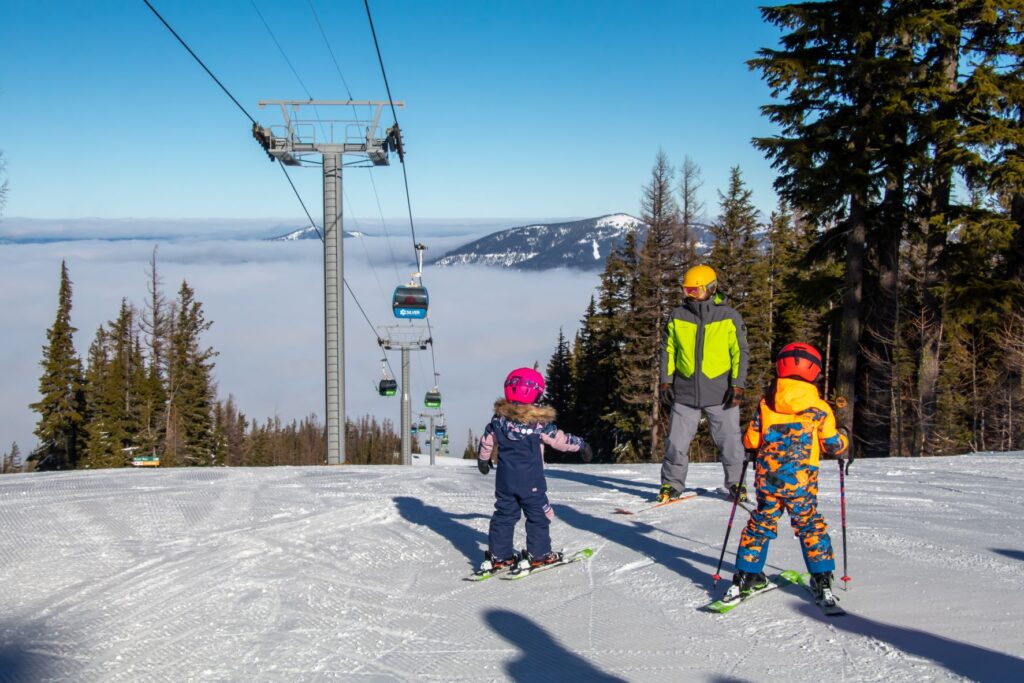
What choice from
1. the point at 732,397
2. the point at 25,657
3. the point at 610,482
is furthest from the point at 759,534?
the point at 610,482

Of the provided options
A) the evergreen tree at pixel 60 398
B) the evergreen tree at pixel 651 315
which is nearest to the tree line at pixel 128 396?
the evergreen tree at pixel 60 398

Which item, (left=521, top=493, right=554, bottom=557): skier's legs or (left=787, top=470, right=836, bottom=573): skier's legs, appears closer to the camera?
(left=787, top=470, right=836, bottom=573): skier's legs

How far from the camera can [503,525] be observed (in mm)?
5871

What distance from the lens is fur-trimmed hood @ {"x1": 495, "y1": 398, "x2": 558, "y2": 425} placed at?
5.68 meters

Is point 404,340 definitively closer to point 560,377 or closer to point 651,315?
point 651,315

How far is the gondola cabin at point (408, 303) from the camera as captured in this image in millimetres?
30922

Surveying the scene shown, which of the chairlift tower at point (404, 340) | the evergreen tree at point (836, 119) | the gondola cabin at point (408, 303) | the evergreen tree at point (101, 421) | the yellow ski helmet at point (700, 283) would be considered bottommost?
the evergreen tree at point (101, 421)

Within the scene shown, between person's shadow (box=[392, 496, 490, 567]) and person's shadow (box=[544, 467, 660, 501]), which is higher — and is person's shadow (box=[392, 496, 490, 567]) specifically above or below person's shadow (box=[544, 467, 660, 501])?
below

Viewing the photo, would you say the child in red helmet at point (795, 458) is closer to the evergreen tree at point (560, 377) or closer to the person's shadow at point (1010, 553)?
the person's shadow at point (1010, 553)

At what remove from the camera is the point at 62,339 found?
5428 cm

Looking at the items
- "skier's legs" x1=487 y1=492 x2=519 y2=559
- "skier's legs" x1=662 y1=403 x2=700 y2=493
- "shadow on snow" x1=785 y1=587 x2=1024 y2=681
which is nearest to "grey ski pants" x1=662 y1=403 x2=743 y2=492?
"skier's legs" x1=662 y1=403 x2=700 y2=493

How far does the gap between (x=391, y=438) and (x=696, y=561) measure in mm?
140693

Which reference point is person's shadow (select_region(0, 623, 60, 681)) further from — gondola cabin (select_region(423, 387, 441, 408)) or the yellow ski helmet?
gondola cabin (select_region(423, 387, 441, 408))

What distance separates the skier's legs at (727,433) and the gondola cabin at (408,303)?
24.0 metres
